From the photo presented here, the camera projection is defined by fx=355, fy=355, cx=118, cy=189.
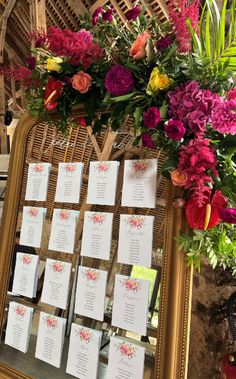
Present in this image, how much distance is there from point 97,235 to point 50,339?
460 mm

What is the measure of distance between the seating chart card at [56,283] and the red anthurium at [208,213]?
0.56 metres

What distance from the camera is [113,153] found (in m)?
1.34

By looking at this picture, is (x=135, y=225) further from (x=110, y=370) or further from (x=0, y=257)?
(x=0, y=257)

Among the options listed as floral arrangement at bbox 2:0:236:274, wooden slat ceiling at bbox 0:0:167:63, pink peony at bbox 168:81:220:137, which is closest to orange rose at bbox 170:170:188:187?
floral arrangement at bbox 2:0:236:274

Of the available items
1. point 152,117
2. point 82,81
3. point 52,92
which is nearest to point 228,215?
point 152,117

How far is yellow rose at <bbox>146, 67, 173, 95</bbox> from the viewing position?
3.66 ft

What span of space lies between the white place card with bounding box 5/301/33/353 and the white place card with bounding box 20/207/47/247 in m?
0.27

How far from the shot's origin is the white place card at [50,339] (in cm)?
136

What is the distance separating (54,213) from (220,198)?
2.36 feet

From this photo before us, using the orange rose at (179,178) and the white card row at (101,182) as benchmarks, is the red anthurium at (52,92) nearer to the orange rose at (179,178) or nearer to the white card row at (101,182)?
the white card row at (101,182)

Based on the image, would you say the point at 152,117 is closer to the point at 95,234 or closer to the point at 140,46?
the point at 140,46

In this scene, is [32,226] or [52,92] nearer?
[52,92]

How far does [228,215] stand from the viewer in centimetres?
100

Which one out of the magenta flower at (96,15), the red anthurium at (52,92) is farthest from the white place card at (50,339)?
the magenta flower at (96,15)
